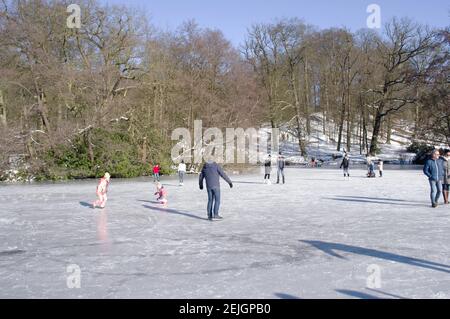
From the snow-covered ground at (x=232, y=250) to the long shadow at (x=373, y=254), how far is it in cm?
2

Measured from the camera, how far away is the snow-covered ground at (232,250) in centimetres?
531

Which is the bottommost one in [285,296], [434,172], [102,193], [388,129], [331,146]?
[285,296]

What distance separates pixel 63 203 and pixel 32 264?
27.7ft

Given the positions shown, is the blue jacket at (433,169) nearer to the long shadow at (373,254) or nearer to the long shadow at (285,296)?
the long shadow at (373,254)

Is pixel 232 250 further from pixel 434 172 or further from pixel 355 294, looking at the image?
pixel 434 172

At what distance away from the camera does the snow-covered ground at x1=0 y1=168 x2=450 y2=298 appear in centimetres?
531

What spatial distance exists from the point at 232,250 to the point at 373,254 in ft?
7.13

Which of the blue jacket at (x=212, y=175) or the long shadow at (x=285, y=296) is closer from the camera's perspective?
the long shadow at (x=285, y=296)

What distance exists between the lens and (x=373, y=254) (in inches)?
272

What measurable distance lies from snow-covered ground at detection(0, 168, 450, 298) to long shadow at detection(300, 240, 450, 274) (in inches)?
0.6

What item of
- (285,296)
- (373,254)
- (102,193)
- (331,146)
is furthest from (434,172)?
(331,146)

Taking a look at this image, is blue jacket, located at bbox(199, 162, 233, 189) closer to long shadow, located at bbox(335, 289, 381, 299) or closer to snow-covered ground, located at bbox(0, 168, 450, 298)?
snow-covered ground, located at bbox(0, 168, 450, 298)

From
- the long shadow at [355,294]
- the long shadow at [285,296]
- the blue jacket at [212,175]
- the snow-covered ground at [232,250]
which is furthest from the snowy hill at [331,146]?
the long shadow at [285,296]

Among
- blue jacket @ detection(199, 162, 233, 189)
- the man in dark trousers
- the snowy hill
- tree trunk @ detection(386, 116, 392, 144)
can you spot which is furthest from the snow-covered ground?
tree trunk @ detection(386, 116, 392, 144)
